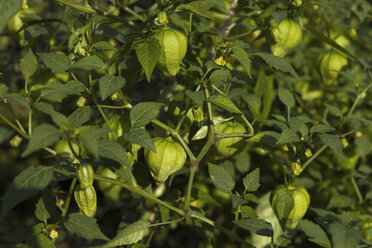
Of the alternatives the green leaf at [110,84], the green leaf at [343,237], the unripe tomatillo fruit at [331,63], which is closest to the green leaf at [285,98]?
the unripe tomatillo fruit at [331,63]

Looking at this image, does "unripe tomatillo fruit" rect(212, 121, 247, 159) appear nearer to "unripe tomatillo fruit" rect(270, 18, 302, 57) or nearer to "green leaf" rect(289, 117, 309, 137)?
"green leaf" rect(289, 117, 309, 137)

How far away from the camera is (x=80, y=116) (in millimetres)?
743

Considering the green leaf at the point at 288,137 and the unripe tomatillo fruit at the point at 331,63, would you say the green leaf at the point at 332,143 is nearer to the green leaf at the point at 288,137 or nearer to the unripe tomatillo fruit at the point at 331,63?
the green leaf at the point at 288,137

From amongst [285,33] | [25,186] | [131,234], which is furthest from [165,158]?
[285,33]

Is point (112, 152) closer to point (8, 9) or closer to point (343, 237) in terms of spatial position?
point (8, 9)

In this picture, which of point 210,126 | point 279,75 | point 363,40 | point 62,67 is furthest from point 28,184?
point 363,40

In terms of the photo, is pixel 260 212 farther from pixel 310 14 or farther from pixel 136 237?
pixel 310 14

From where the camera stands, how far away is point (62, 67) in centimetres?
75

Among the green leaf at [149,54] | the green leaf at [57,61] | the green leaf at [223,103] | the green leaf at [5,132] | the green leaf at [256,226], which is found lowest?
the green leaf at [256,226]

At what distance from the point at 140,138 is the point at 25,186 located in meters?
0.21

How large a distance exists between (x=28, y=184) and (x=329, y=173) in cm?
119

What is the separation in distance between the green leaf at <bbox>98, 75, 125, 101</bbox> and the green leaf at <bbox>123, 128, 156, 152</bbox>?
0.09 metres

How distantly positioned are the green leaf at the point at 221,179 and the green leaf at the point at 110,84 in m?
0.31

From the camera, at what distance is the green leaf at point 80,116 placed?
0.72 metres
